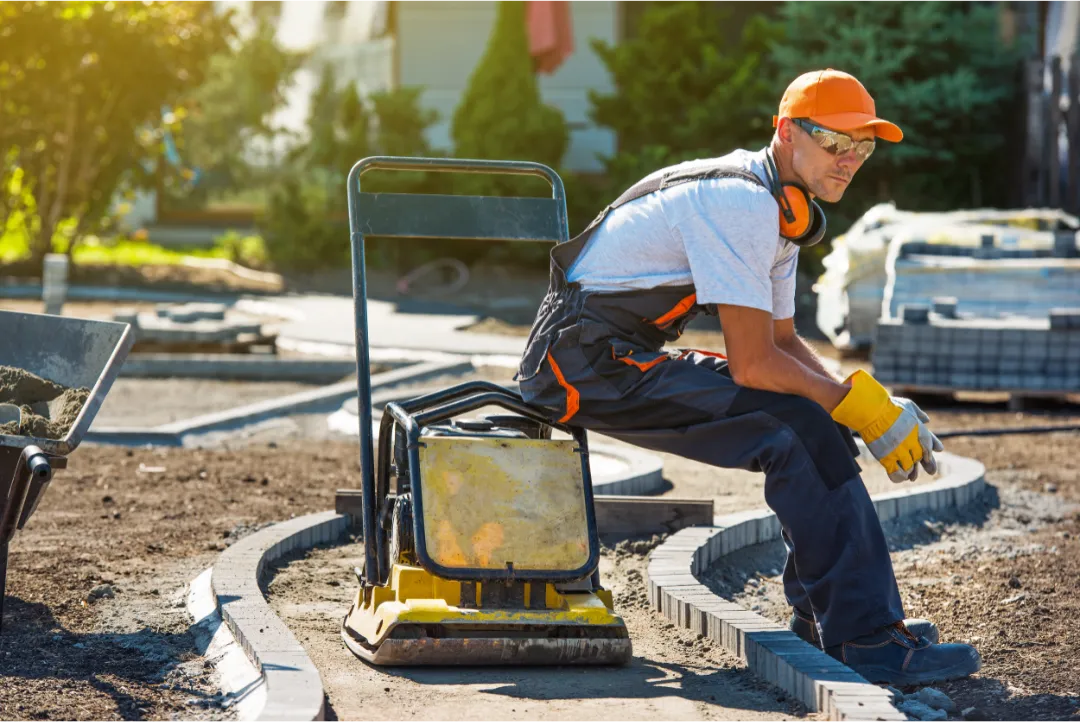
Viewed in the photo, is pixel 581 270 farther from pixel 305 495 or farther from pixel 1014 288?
pixel 1014 288

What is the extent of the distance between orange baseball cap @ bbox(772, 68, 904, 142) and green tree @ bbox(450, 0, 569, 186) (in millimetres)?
15282

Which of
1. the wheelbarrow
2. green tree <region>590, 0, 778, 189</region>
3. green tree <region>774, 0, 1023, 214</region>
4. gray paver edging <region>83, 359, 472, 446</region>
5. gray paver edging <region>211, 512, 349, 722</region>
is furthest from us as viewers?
green tree <region>590, 0, 778, 189</region>

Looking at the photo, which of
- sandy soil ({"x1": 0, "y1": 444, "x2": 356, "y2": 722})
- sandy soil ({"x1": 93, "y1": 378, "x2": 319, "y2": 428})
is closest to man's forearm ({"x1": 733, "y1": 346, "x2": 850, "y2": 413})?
sandy soil ({"x1": 0, "y1": 444, "x2": 356, "y2": 722})

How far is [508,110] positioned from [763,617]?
15996mm

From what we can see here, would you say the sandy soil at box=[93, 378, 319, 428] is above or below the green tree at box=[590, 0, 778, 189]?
below

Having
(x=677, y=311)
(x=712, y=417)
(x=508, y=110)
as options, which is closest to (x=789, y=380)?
(x=712, y=417)

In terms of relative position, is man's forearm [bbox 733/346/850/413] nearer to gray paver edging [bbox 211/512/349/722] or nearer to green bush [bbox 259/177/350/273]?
gray paver edging [bbox 211/512/349/722]

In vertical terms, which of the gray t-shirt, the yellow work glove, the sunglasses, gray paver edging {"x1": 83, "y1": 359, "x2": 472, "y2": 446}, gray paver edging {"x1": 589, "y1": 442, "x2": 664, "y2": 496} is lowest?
gray paver edging {"x1": 83, "y1": 359, "x2": 472, "y2": 446}

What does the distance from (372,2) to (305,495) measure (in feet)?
60.5

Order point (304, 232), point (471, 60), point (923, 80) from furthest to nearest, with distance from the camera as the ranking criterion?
point (471, 60), point (304, 232), point (923, 80)

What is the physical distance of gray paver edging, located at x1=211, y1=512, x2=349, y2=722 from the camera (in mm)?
3379

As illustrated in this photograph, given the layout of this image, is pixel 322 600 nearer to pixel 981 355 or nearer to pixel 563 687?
pixel 563 687

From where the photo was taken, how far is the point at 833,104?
4008mm

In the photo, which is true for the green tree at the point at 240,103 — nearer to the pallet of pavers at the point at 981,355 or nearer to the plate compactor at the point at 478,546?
the pallet of pavers at the point at 981,355
